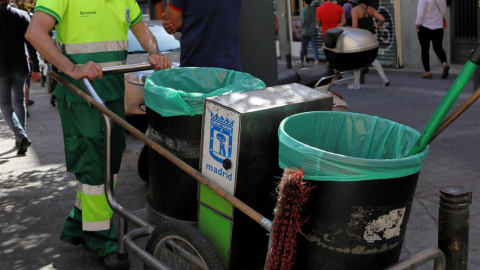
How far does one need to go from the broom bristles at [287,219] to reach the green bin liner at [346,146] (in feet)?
0.33

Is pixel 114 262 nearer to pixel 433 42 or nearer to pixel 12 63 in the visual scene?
pixel 12 63

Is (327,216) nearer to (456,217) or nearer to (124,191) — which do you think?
(456,217)

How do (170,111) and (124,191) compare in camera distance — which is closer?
(170,111)

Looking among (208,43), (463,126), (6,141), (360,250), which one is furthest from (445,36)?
(360,250)

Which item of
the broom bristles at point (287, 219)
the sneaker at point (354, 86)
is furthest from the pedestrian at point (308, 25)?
the broom bristles at point (287, 219)

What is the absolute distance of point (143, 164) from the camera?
6336mm

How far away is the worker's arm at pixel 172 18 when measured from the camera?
475cm

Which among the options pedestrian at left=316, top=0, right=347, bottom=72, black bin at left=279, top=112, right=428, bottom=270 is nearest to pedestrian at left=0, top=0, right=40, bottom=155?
black bin at left=279, top=112, right=428, bottom=270

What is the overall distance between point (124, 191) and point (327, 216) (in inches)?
153

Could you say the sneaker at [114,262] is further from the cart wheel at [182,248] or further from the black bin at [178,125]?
the cart wheel at [182,248]

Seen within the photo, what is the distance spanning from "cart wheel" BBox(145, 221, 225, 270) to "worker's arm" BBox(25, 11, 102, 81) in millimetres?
969

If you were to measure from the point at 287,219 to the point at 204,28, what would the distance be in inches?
93.1

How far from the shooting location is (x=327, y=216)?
2803 millimetres

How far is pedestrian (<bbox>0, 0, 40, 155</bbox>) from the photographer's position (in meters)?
8.55
